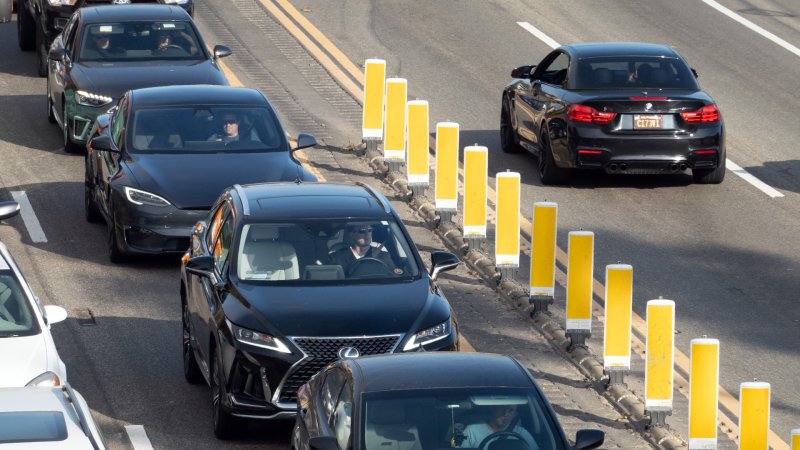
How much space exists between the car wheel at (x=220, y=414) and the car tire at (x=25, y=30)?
671 inches

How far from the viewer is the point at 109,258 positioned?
17.8 meters

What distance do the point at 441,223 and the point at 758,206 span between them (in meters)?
3.81

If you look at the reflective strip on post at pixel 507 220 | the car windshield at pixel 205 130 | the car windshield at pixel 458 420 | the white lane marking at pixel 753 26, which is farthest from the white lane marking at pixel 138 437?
the white lane marking at pixel 753 26

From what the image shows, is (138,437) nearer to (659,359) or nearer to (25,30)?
(659,359)

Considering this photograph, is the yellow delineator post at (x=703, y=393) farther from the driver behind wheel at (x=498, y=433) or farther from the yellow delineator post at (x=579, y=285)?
the driver behind wheel at (x=498, y=433)

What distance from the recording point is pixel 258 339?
478 inches

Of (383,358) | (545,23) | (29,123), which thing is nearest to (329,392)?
(383,358)

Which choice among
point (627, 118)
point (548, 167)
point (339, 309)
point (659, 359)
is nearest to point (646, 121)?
point (627, 118)

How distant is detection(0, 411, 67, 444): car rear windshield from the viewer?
28.4 ft

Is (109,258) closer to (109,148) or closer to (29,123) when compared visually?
(109,148)

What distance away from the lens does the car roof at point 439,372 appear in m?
9.59

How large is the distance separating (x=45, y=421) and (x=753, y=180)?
13.5 metres

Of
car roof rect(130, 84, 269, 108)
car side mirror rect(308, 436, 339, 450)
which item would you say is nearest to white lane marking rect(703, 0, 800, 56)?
car roof rect(130, 84, 269, 108)

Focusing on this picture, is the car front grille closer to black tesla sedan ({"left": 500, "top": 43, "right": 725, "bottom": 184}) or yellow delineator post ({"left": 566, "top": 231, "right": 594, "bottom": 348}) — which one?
yellow delineator post ({"left": 566, "top": 231, "right": 594, "bottom": 348})
